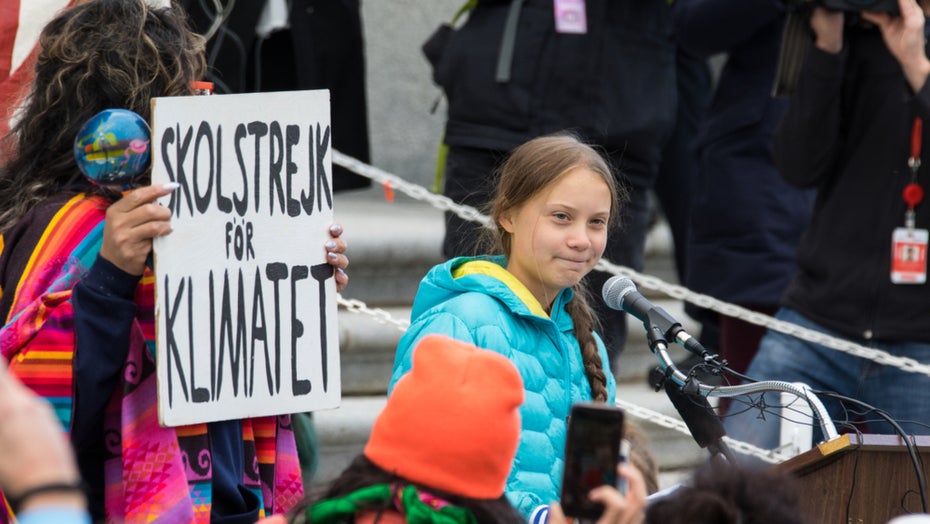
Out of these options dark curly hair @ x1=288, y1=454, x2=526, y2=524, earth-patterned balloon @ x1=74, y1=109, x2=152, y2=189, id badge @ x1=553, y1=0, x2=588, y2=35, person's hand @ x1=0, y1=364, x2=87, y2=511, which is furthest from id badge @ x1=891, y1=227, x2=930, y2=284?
person's hand @ x1=0, y1=364, x2=87, y2=511

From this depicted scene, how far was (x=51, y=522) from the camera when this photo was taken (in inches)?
49.0

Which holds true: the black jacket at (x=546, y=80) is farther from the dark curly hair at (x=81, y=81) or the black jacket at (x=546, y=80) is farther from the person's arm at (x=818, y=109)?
the dark curly hair at (x=81, y=81)

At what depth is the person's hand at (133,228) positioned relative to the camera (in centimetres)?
259

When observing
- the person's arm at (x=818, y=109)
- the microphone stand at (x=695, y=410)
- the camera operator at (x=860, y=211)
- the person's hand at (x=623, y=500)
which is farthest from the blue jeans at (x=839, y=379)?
the person's hand at (x=623, y=500)

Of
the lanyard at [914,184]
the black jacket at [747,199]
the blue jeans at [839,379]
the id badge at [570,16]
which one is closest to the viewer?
the blue jeans at [839,379]

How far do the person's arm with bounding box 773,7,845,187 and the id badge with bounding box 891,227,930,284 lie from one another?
342 mm

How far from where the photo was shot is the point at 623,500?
6.49 feet

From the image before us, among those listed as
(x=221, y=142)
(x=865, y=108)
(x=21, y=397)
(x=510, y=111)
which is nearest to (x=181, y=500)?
(x=221, y=142)

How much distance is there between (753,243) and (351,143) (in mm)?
1586

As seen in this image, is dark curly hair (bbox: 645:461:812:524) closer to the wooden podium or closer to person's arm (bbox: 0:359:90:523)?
the wooden podium

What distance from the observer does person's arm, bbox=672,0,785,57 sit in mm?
4977

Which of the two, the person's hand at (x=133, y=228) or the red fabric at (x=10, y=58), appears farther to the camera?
the red fabric at (x=10, y=58)

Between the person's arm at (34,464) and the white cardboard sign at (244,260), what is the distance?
138 cm

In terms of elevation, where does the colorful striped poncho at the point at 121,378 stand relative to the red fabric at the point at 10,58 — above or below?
below
